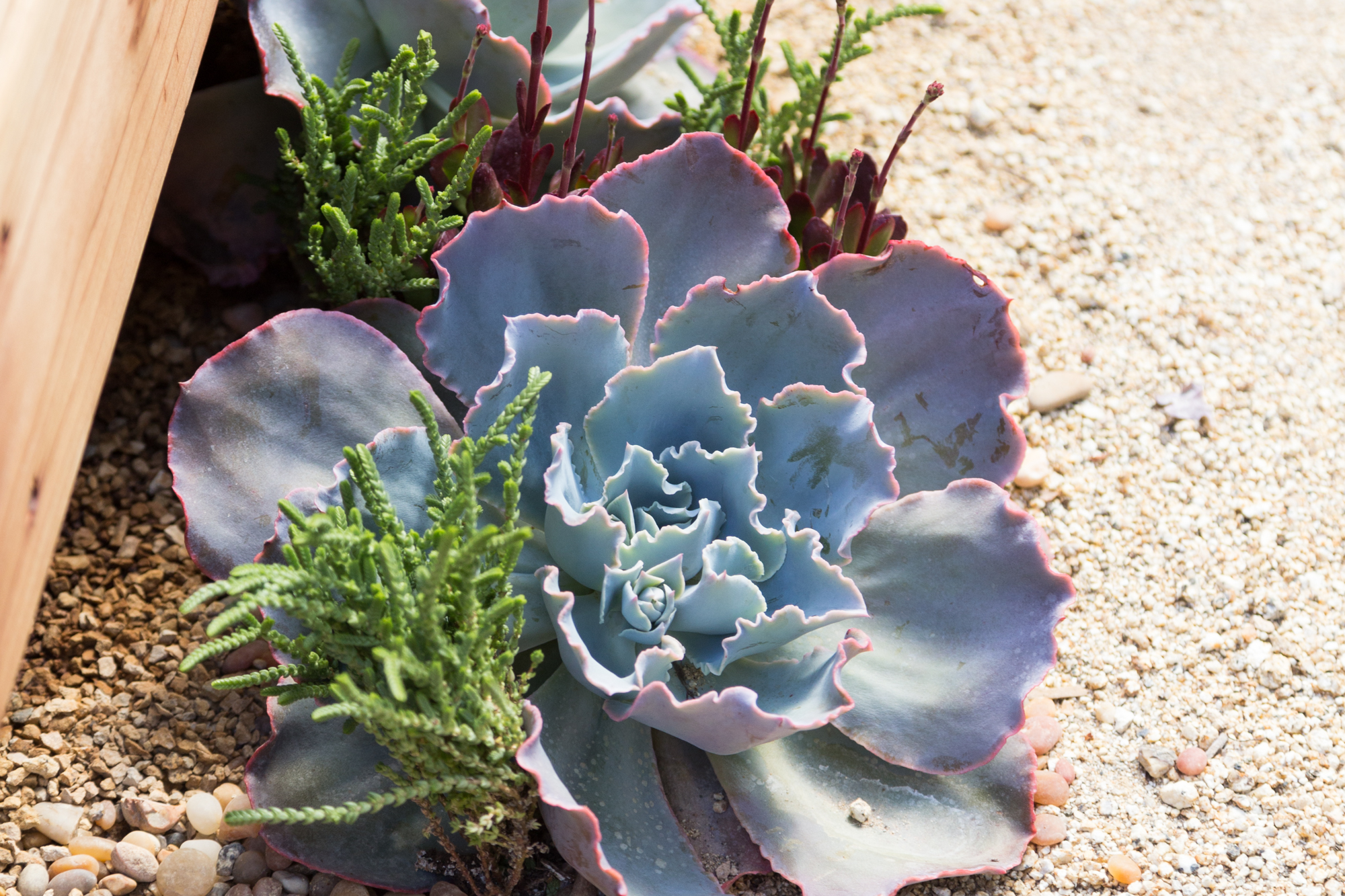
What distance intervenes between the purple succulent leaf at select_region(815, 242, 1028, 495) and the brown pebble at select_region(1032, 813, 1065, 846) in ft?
1.37

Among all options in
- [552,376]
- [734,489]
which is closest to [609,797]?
[734,489]

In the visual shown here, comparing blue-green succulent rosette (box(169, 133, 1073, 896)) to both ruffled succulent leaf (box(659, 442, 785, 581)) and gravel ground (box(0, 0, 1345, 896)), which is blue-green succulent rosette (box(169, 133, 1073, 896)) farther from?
gravel ground (box(0, 0, 1345, 896))

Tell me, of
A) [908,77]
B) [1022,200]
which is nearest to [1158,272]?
[1022,200]

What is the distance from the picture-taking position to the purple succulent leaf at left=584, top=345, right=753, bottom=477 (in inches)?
47.9

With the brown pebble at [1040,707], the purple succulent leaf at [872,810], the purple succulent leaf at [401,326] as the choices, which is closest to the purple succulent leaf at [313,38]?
the purple succulent leaf at [401,326]

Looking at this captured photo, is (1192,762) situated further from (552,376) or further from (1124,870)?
(552,376)

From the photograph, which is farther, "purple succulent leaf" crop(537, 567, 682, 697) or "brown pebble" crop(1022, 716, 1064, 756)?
"brown pebble" crop(1022, 716, 1064, 756)

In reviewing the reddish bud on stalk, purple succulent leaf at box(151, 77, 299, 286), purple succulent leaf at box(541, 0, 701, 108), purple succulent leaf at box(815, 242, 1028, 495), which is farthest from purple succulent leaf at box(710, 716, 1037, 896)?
purple succulent leaf at box(151, 77, 299, 286)

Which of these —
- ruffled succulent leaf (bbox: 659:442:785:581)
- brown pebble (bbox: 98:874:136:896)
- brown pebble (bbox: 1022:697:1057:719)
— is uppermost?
ruffled succulent leaf (bbox: 659:442:785:581)

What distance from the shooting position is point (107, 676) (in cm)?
140

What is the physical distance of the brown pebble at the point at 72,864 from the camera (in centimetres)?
122

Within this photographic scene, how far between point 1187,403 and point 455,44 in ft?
4.16

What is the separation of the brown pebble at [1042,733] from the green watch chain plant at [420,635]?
67 centimetres

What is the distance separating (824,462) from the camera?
126 cm
